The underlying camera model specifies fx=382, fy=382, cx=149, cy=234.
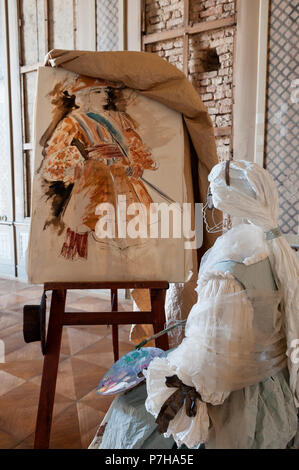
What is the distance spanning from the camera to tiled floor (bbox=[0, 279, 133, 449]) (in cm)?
192

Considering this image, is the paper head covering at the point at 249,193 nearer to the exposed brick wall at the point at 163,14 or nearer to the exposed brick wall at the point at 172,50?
the exposed brick wall at the point at 172,50

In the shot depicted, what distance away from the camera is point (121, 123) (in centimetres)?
158

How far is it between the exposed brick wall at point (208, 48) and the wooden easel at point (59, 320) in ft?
7.36

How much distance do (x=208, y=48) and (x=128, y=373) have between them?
3137 millimetres

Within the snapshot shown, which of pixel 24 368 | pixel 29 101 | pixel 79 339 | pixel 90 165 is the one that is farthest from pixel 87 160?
pixel 29 101

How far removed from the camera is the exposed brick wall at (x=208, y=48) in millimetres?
3361

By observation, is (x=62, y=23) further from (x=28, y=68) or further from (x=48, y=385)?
(x=48, y=385)

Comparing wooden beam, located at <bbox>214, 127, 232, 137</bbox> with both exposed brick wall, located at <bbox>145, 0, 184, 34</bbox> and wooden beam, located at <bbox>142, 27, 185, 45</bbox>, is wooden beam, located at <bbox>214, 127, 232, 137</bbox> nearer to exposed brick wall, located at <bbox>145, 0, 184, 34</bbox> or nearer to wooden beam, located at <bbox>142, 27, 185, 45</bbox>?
wooden beam, located at <bbox>142, 27, 185, 45</bbox>

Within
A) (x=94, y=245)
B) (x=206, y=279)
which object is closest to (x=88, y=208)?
(x=94, y=245)

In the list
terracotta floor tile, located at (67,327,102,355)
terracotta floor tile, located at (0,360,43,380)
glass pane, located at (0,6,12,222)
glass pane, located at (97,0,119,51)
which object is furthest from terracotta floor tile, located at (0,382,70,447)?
glass pane, located at (97,0,119,51)

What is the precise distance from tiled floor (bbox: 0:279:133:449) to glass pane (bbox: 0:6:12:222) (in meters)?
1.72

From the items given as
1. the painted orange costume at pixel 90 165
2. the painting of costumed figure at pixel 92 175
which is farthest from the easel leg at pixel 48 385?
the painted orange costume at pixel 90 165
